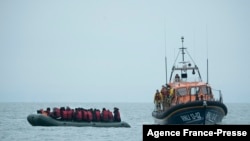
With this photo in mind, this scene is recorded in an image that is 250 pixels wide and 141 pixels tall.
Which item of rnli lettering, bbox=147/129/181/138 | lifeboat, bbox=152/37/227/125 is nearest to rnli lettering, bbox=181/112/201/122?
lifeboat, bbox=152/37/227/125

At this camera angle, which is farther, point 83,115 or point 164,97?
point 83,115

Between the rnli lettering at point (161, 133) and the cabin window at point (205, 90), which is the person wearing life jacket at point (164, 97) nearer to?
the cabin window at point (205, 90)

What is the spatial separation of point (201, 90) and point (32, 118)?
13408 mm

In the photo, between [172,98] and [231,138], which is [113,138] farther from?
[231,138]

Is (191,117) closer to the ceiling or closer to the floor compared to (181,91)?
closer to the floor

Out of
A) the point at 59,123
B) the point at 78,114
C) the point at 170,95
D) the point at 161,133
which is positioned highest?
the point at 170,95

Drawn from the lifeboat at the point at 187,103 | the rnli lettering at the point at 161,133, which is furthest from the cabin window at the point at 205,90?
the rnli lettering at the point at 161,133

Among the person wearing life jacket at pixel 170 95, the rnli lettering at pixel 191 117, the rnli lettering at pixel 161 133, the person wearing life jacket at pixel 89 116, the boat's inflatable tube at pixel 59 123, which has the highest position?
the person wearing life jacket at pixel 170 95

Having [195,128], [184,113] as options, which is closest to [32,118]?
[184,113]

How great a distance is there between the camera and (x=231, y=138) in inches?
552

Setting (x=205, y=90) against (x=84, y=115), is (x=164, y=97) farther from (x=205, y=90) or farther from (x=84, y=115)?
(x=84, y=115)

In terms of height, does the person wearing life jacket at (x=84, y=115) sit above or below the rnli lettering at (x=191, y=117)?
above

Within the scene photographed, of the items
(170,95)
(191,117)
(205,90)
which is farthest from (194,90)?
(191,117)

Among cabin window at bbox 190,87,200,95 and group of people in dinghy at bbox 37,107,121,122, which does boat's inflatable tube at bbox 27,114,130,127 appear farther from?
cabin window at bbox 190,87,200,95
